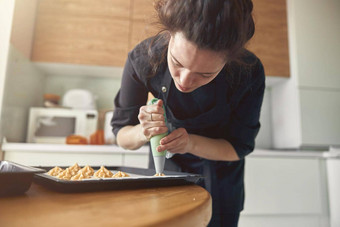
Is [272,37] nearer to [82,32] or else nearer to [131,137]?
[82,32]

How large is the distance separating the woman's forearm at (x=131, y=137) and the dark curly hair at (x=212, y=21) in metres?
0.35

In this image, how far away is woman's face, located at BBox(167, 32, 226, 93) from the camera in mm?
585

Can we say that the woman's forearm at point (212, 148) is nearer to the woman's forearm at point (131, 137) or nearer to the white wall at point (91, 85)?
the woman's forearm at point (131, 137)

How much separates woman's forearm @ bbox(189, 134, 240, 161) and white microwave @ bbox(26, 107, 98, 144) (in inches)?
48.9

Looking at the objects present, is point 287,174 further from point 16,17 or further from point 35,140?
point 16,17

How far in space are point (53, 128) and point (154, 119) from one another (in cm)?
146

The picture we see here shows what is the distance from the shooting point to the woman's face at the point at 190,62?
1.92 feet

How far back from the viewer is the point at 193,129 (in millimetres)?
962

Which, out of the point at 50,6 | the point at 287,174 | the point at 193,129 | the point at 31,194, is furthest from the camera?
the point at 50,6

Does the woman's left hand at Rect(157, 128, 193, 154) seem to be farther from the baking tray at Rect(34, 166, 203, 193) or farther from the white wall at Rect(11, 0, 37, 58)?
the white wall at Rect(11, 0, 37, 58)

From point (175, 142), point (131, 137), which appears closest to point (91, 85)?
point (131, 137)

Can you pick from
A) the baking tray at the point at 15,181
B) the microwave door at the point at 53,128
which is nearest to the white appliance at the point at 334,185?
the microwave door at the point at 53,128

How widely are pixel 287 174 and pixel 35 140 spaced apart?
5.78 ft

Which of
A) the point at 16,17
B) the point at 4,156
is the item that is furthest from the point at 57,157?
the point at 16,17
